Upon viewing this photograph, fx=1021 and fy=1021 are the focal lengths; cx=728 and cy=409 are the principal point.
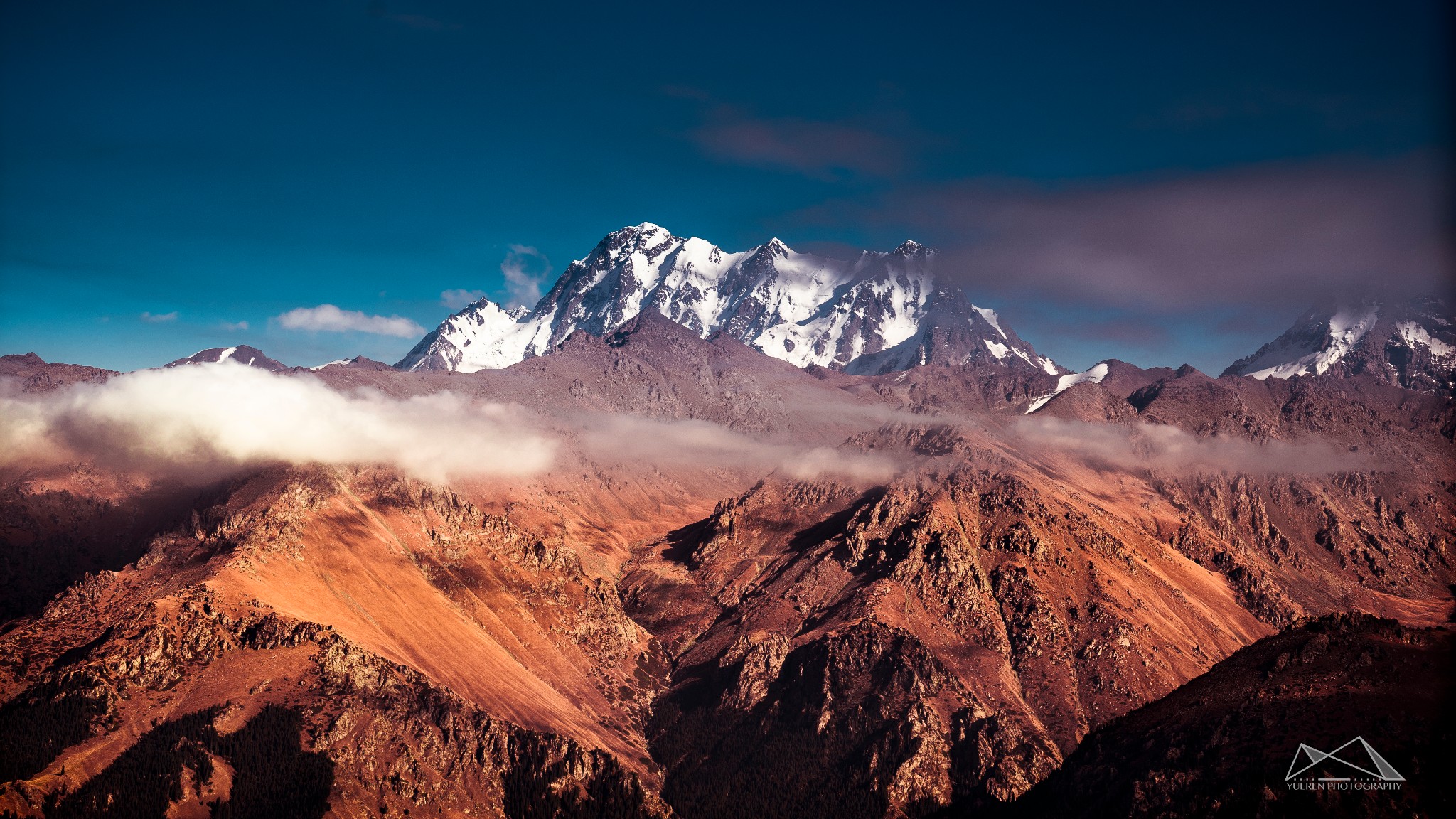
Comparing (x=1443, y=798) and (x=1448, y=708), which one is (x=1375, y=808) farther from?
(x=1448, y=708)

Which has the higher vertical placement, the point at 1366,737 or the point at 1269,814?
the point at 1366,737

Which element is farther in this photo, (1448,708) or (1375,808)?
(1448,708)

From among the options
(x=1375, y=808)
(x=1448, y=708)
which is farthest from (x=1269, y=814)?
(x=1448, y=708)

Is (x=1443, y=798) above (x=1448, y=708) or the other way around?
the other way around

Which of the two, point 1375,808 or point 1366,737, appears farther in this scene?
point 1366,737

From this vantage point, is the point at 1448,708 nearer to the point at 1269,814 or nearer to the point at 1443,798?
the point at 1443,798
